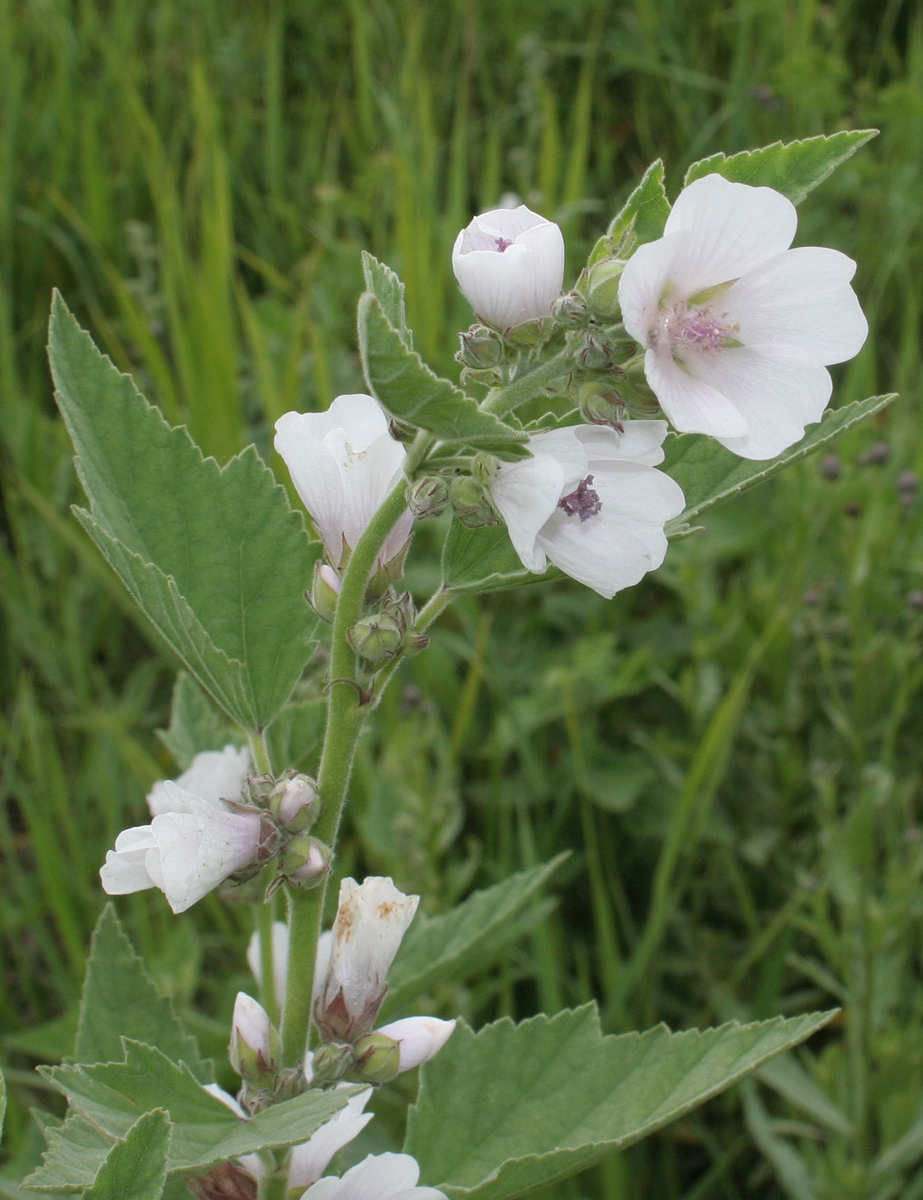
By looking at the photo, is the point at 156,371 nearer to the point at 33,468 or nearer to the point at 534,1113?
the point at 33,468

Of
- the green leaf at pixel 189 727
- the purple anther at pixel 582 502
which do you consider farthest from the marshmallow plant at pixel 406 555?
the green leaf at pixel 189 727

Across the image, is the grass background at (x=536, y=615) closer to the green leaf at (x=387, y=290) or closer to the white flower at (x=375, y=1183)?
the white flower at (x=375, y=1183)

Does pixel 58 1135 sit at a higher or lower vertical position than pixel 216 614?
lower

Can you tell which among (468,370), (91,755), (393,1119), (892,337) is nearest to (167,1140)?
(468,370)

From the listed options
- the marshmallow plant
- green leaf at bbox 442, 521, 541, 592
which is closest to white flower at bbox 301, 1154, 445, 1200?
the marshmallow plant

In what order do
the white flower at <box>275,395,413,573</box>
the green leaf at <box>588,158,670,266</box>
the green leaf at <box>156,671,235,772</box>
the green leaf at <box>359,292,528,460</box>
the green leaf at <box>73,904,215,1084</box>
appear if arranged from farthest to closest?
the green leaf at <box>156,671,235,772</box> < the green leaf at <box>73,904,215,1084</box> < the white flower at <box>275,395,413,573</box> < the green leaf at <box>588,158,670,266</box> < the green leaf at <box>359,292,528,460</box>

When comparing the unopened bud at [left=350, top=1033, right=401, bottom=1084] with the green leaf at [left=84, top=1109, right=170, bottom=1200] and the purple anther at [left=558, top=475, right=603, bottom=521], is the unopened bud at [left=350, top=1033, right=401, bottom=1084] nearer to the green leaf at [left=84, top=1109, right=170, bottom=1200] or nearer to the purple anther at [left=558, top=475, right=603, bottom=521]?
the green leaf at [left=84, top=1109, right=170, bottom=1200]

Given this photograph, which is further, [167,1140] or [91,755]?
[91,755]
